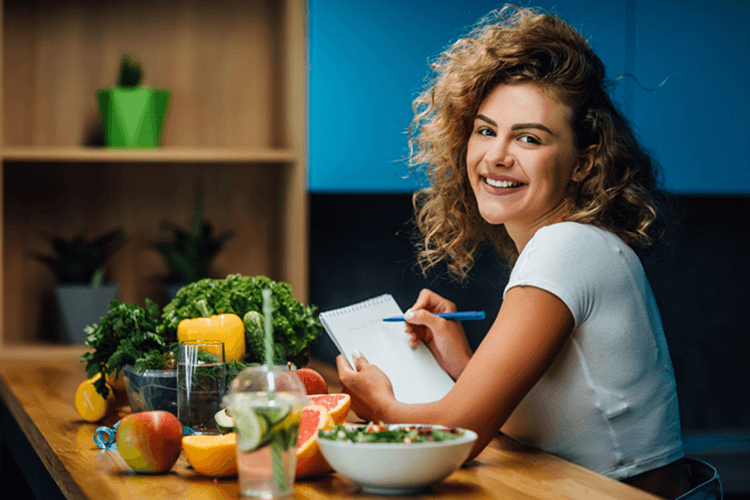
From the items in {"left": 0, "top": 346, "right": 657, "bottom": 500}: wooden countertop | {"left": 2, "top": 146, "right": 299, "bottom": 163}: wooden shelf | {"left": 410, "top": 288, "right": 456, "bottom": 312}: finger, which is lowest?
{"left": 0, "top": 346, "right": 657, "bottom": 500}: wooden countertop

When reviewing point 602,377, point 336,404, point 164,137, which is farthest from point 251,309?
point 164,137

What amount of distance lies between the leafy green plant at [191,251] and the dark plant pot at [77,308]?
0.74ft

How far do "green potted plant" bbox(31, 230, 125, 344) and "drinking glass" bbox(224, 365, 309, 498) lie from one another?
1.65m

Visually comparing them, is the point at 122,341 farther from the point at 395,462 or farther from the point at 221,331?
the point at 395,462

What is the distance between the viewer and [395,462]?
919 mm

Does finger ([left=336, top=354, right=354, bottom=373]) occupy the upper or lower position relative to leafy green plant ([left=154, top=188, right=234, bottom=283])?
lower

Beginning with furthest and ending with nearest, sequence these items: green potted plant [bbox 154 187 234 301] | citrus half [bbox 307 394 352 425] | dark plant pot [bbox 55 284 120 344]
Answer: green potted plant [bbox 154 187 234 301], dark plant pot [bbox 55 284 120 344], citrus half [bbox 307 394 352 425]

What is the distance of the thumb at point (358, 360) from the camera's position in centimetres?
132

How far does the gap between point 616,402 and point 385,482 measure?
0.48 metres

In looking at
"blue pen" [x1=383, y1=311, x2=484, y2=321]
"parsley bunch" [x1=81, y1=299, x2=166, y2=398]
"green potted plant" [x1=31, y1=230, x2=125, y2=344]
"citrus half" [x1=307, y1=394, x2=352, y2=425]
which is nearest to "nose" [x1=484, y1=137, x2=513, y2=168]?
"blue pen" [x1=383, y1=311, x2=484, y2=321]

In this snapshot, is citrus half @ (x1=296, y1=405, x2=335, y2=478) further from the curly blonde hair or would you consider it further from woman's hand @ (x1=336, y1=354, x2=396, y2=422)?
the curly blonde hair

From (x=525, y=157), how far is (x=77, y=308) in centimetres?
153

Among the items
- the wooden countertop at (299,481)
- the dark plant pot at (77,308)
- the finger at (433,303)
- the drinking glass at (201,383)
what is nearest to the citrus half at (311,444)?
the wooden countertop at (299,481)

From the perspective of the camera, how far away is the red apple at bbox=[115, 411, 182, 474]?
3.46 feet
